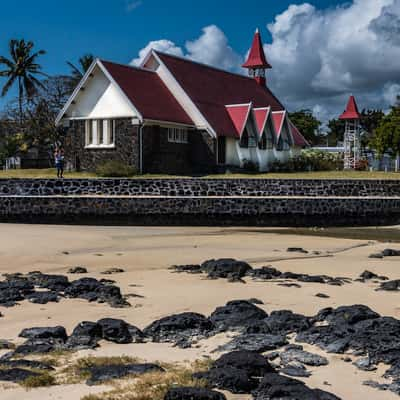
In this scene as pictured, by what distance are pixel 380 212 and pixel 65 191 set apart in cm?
1251

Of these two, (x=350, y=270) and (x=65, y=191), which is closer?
(x=350, y=270)

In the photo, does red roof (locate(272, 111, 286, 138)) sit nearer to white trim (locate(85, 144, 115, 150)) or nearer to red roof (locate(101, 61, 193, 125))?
red roof (locate(101, 61, 193, 125))

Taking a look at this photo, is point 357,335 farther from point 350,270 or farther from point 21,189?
point 21,189

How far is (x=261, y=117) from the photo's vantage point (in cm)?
3888

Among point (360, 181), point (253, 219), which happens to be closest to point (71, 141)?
point (253, 219)

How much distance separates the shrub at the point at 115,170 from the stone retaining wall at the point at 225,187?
236 inches

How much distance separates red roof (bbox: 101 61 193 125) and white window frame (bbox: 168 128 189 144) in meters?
0.61

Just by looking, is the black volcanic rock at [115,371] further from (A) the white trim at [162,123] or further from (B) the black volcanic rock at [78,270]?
(A) the white trim at [162,123]

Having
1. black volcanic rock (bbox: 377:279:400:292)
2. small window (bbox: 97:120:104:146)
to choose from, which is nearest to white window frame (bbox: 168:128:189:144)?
small window (bbox: 97:120:104:146)

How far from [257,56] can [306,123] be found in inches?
1064

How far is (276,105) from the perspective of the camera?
46.8 meters

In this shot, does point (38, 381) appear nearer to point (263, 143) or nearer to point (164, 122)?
point (164, 122)

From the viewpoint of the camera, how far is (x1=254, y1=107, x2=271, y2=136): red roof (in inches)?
1508

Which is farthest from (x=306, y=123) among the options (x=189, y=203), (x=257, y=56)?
(x=189, y=203)
